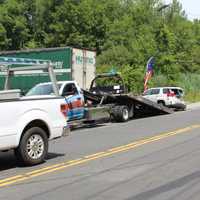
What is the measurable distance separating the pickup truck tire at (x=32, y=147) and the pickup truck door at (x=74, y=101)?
29.0ft

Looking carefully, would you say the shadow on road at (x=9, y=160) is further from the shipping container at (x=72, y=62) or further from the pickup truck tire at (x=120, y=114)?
the shipping container at (x=72, y=62)

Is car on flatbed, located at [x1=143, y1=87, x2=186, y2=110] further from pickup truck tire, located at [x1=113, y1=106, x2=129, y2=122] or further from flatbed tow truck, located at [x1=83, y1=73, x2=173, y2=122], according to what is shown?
pickup truck tire, located at [x1=113, y1=106, x2=129, y2=122]

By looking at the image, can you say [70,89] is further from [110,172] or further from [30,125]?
[110,172]

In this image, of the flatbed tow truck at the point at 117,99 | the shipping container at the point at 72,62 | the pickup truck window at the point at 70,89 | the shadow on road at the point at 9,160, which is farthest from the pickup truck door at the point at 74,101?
the shadow on road at the point at 9,160

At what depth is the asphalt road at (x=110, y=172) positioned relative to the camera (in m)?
8.20

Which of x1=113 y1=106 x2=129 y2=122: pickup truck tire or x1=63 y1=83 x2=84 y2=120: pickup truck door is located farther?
x1=113 y1=106 x2=129 y2=122: pickup truck tire

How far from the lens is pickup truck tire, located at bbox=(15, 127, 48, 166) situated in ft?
Result: 34.7

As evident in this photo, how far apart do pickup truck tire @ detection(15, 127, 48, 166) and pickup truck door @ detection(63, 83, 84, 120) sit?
8.83m

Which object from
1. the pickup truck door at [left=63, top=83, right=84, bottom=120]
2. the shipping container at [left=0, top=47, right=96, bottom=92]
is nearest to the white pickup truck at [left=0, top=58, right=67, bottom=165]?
the pickup truck door at [left=63, top=83, right=84, bottom=120]

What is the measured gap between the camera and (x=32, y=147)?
10.8 metres

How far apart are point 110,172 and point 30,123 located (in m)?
1.91

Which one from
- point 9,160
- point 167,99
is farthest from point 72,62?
point 9,160

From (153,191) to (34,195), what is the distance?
5.72 ft

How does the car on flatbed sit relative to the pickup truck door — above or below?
below
